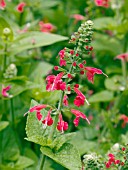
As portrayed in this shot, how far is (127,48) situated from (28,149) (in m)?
1.24

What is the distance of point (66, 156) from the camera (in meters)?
1.69

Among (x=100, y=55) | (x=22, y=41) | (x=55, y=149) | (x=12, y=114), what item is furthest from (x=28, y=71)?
(x=55, y=149)

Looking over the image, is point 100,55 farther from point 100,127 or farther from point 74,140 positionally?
point 74,140

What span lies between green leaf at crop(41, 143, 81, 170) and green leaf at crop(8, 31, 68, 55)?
2.86 feet

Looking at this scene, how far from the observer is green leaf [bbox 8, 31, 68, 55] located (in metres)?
2.48

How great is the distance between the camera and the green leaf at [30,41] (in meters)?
2.48

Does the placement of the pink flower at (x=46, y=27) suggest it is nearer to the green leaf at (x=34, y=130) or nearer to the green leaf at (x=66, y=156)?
the green leaf at (x=34, y=130)

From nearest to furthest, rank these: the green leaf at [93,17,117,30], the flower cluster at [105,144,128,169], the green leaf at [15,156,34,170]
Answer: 1. the flower cluster at [105,144,128,169]
2. the green leaf at [15,156,34,170]
3. the green leaf at [93,17,117,30]

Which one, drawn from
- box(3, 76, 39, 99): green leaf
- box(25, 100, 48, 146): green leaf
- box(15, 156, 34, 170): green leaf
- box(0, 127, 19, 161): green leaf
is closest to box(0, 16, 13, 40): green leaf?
box(3, 76, 39, 99): green leaf

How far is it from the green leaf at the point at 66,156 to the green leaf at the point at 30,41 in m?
0.87

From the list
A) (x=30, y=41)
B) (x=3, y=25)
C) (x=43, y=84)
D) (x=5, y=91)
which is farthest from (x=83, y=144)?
(x=3, y=25)

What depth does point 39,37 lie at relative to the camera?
2.61 meters

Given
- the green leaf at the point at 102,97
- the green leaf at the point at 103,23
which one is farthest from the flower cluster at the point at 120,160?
the green leaf at the point at 103,23

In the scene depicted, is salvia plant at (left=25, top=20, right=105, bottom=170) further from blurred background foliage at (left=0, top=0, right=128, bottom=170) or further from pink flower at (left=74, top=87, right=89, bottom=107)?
blurred background foliage at (left=0, top=0, right=128, bottom=170)
